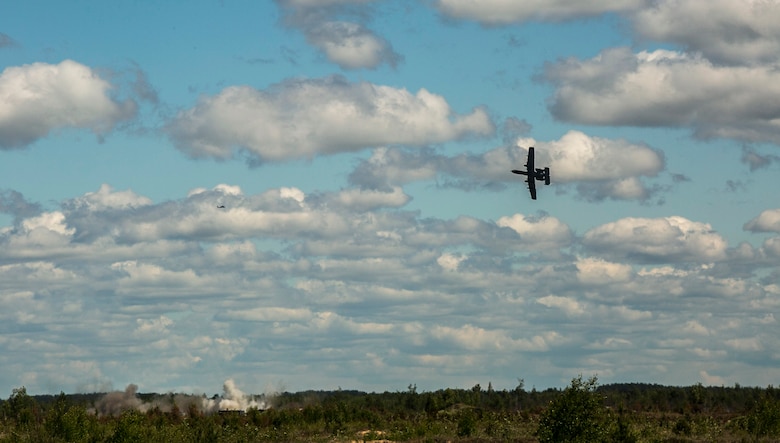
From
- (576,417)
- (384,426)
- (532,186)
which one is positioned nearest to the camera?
(576,417)

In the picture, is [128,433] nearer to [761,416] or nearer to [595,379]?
[595,379]

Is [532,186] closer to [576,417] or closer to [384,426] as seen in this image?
[576,417]

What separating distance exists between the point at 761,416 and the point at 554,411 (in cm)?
4377

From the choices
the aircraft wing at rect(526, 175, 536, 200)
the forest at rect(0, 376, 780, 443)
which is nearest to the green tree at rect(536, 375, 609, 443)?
the forest at rect(0, 376, 780, 443)

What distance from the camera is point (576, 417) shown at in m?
69.9

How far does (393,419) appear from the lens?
144500 mm

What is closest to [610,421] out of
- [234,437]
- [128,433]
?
[234,437]

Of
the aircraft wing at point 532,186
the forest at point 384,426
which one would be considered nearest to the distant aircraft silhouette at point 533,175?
the aircraft wing at point 532,186

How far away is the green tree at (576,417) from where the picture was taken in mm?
70000

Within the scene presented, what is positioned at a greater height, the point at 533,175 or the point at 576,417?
the point at 533,175

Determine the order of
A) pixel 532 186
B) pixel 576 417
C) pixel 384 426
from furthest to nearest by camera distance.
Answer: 1. pixel 384 426
2. pixel 532 186
3. pixel 576 417

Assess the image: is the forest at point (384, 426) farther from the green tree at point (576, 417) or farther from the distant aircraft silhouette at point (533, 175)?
Answer: the distant aircraft silhouette at point (533, 175)

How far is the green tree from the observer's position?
2756 inches

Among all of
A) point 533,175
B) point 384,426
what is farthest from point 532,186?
point 384,426
